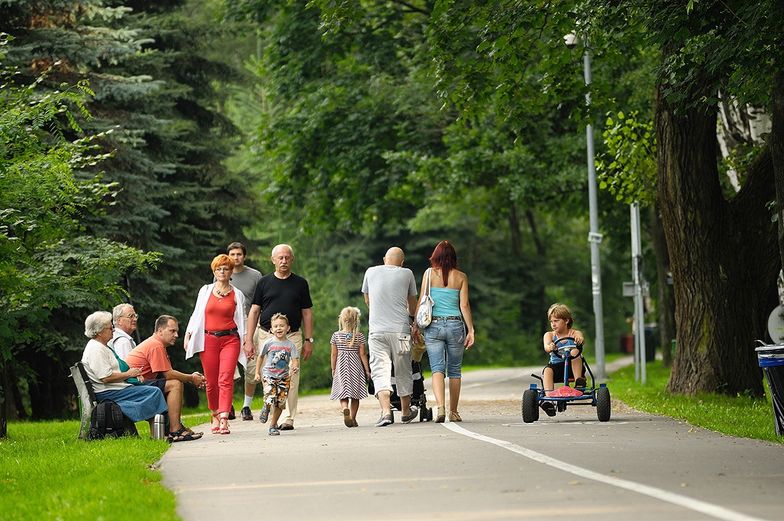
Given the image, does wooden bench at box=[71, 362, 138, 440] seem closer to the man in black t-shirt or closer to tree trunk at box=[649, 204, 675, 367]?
the man in black t-shirt

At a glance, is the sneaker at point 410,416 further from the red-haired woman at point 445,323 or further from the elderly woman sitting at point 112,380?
the elderly woman sitting at point 112,380

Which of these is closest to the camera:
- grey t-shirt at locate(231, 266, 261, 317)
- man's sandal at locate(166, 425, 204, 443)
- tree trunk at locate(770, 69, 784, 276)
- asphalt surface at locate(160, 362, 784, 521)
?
asphalt surface at locate(160, 362, 784, 521)

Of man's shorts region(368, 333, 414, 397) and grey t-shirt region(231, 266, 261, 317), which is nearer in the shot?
man's shorts region(368, 333, 414, 397)

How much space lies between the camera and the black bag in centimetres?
1509

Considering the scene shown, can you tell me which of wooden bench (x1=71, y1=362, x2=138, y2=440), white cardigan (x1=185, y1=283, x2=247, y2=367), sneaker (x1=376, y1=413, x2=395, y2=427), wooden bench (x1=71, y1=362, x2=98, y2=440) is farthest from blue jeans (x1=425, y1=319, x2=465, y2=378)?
wooden bench (x1=71, y1=362, x2=98, y2=440)

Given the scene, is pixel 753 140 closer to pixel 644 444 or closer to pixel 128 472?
pixel 644 444

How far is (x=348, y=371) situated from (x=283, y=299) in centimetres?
109

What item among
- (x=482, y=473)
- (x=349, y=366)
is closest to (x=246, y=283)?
(x=349, y=366)

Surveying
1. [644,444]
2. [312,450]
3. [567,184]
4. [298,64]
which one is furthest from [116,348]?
[567,184]

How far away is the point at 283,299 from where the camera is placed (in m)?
16.9

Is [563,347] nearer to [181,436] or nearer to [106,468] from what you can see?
[181,436]

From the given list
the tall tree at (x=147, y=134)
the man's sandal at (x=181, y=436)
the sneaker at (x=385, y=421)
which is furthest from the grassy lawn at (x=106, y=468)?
the tall tree at (x=147, y=134)

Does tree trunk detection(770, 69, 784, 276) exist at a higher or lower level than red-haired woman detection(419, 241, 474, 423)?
higher

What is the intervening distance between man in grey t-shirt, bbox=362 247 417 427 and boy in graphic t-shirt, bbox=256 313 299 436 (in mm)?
1031
